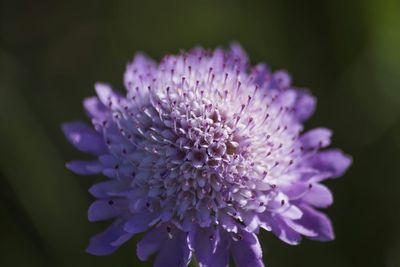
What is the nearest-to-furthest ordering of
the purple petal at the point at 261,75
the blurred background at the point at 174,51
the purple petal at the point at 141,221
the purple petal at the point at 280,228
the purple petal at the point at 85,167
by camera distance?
the purple petal at the point at 141,221 → the purple petal at the point at 280,228 → the purple petal at the point at 85,167 → the purple petal at the point at 261,75 → the blurred background at the point at 174,51

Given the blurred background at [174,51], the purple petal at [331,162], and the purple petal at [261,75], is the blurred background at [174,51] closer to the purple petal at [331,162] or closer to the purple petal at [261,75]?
the purple petal at [331,162]

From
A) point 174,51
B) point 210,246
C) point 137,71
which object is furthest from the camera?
point 174,51

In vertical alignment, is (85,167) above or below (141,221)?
above

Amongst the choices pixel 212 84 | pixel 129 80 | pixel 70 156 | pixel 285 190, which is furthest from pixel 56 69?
pixel 285 190

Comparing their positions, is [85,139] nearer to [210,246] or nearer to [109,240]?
[109,240]

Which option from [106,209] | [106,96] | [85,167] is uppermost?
[106,96]

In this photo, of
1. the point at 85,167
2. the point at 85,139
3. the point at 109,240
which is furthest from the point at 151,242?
the point at 85,139

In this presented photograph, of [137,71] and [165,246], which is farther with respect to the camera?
[137,71]

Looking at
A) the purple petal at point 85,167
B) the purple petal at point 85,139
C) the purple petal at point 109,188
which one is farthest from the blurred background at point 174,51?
the purple petal at point 109,188
